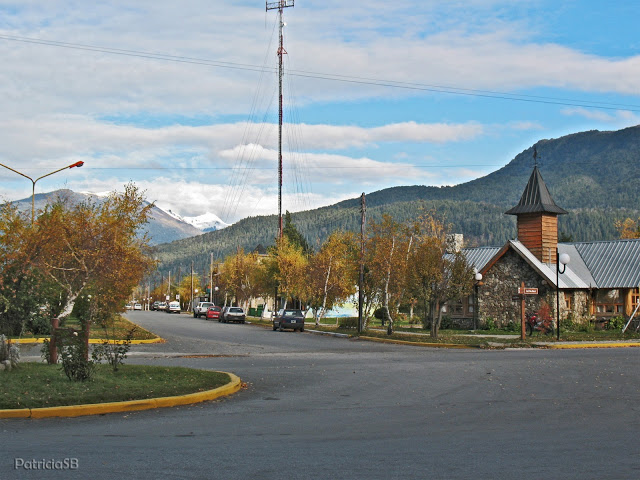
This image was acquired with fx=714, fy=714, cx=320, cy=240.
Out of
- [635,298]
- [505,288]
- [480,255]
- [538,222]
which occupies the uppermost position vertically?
[538,222]

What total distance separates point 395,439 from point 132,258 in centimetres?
2800

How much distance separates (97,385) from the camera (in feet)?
44.3

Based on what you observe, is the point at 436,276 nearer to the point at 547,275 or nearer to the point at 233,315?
the point at 547,275

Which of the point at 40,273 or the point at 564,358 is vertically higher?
the point at 40,273

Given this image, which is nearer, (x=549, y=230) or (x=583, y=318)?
(x=583, y=318)

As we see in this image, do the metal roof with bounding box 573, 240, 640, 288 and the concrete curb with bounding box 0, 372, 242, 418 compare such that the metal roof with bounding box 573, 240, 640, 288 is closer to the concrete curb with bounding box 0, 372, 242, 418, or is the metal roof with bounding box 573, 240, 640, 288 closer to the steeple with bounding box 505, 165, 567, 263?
the steeple with bounding box 505, 165, 567, 263

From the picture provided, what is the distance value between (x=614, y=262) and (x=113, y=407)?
133 feet

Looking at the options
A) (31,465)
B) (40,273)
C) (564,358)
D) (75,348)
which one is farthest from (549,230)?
(31,465)

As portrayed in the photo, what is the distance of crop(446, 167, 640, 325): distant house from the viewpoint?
43.8 metres

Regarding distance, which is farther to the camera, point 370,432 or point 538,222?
point 538,222

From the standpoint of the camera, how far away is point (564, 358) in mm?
24422

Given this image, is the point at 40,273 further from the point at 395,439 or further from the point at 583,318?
the point at 583,318

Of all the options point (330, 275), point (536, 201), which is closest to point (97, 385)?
point (536, 201)

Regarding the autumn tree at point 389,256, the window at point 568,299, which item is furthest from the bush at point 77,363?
the window at point 568,299
